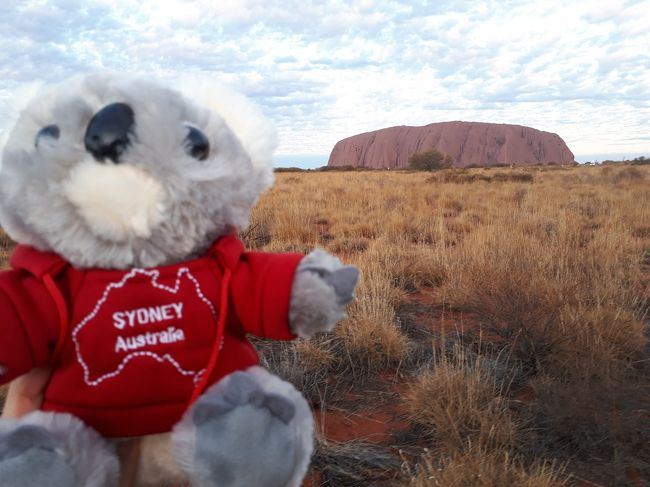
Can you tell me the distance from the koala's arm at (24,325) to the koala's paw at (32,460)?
0.13m

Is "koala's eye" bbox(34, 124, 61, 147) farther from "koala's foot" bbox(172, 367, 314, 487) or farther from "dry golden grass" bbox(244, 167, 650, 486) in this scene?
"dry golden grass" bbox(244, 167, 650, 486)

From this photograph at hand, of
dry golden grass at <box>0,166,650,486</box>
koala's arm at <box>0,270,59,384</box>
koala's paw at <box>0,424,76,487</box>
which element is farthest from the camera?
dry golden grass at <box>0,166,650,486</box>

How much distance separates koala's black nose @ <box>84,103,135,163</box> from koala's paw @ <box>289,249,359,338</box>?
0.40 m

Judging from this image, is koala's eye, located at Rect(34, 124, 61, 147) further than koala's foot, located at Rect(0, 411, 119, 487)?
Yes

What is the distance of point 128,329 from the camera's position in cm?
Answer: 101

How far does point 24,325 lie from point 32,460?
0.77 feet

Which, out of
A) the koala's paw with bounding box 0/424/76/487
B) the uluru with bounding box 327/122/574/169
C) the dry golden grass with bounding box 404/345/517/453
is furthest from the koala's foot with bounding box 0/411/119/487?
the uluru with bounding box 327/122/574/169

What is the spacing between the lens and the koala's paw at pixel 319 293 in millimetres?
1042

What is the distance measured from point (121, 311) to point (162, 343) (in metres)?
0.10

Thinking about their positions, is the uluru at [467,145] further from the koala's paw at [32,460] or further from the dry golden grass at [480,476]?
the koala's paw at [32,460]

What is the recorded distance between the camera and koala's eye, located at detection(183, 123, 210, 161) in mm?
Answer: 1031

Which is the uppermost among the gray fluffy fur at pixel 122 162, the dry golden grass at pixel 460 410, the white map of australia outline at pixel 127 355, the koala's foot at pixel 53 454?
the gray fluffy fur at pixel 122 162

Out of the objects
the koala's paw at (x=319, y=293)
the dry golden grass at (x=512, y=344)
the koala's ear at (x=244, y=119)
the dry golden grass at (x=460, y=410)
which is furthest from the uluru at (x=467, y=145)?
the koala's paw at (x=319, y=293)

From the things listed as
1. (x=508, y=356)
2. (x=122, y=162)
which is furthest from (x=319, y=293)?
(x=508, y=356)
